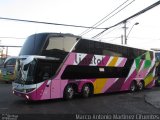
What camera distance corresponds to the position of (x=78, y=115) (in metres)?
12.0

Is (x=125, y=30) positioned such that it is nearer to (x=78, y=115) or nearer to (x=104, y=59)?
(x=104, y=59)

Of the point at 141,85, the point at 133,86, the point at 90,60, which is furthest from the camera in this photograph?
the point at 141,85

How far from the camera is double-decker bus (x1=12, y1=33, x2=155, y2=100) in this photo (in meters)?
15.3

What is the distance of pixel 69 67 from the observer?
17.0 metres

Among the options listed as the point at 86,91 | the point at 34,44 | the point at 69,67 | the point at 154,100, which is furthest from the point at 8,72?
the point at 154,100

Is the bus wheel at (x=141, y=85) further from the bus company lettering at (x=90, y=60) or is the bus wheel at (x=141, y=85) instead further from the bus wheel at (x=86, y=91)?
the bus wheel at (x=86, y=91)

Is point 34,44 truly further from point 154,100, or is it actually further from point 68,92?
point 154,100

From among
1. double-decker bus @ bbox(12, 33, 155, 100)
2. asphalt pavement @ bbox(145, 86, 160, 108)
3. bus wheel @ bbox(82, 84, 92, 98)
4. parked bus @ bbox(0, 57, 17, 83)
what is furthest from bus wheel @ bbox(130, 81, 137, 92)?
parked bus @ bbox(0, 57, 17, 83)

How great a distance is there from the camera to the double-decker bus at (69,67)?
15.3 metres

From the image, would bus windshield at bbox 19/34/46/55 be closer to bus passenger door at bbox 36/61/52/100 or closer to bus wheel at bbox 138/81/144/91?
bus passenger door at bbox 36/61/52/100

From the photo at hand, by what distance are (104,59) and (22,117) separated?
31.6 ft

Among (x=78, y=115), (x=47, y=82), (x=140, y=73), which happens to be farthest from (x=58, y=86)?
(x=140, y=73)

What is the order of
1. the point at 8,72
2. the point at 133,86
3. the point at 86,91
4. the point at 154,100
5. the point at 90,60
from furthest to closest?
A: 1. the point at 8,72
2. the point at 133,86
3. the point at 90,60
4. the point at 86,91
5. the point at 154,100

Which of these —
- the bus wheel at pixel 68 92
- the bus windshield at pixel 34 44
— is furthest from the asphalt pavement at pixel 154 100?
the bus windshield at pixel 34 44
